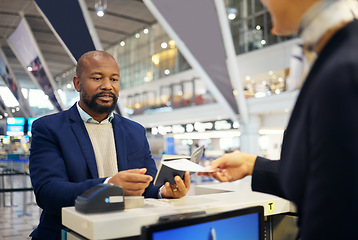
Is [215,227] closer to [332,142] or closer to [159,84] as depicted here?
[332,142]

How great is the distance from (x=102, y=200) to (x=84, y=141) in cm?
76

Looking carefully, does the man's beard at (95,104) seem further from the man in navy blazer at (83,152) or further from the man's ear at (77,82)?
the man's ear at (77,82)

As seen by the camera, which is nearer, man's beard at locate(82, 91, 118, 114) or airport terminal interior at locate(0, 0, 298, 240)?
man's beard at locate(82, 91, 118, 114)

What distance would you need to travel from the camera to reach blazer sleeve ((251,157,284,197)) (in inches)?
51.1

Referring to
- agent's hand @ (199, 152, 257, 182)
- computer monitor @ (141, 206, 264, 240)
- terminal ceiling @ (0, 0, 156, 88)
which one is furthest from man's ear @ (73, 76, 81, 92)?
terminal ceiling @ (0, 0, 156, 88)

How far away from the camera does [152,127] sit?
2614 cm

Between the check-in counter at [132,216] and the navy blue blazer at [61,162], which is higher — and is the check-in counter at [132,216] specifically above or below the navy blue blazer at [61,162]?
below

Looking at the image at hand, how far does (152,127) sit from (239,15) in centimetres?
1017

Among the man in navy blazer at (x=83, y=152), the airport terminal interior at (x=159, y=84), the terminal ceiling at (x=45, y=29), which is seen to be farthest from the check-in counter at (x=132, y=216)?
the terminal ceiling at (x=45, y=29)

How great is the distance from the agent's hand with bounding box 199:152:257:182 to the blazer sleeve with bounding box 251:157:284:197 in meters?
0.07

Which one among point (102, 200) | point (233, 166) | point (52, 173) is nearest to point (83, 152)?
point (52, 173)

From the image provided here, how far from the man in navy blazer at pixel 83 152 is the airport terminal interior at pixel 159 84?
→ 5.95 meters

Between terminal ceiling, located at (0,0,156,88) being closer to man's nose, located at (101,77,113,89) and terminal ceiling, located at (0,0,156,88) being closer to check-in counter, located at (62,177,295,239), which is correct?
man's nose, located at (101,77,113,89)

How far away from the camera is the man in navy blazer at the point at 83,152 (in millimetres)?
1784
